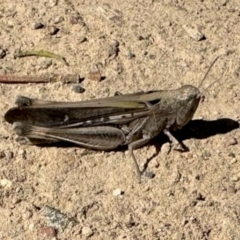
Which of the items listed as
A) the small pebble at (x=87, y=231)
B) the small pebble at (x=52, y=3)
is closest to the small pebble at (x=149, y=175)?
the small pebble at (x=87, y=231)

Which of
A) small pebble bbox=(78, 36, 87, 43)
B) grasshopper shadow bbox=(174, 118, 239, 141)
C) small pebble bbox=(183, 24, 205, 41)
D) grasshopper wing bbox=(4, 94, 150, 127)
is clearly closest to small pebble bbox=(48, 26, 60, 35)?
small pebble bbox=(78, 36, 87, 43)

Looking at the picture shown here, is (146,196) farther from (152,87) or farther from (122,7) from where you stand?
(122,7)

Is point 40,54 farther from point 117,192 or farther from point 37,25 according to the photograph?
point 117,192

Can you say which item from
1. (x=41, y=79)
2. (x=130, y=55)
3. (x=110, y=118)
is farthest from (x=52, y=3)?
(x=110, y=118)

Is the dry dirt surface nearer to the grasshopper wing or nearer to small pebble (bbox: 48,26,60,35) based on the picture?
small pebble (bbox: 48,26,60,35)

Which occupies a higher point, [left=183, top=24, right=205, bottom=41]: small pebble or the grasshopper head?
the grasshopper head

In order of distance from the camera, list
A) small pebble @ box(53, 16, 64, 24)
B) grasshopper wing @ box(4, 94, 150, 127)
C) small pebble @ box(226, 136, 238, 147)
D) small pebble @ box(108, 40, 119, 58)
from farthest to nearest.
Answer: small pebble @ box(53, 16, 64, 24) → small pebble @ box(108, 40, 119, 58) → small pebble @ box(226, 136, 238, 147) → grasshopper wing @ box(4, 94, 150, 127)

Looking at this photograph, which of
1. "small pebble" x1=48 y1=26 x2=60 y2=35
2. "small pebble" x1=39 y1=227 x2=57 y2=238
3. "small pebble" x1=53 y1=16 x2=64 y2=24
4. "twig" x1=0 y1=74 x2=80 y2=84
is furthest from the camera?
"small pebble" x1=53 y1=16 x2=64 y2=24

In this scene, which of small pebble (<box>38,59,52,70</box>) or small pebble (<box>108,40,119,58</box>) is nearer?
small pebble (<box>38,59,52,70</box>)
